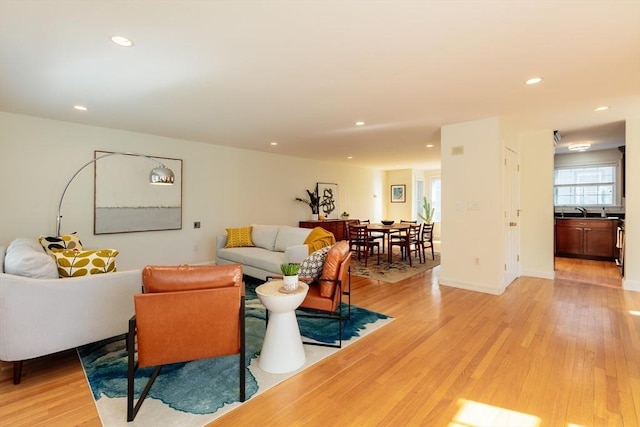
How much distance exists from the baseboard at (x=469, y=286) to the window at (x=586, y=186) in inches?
173

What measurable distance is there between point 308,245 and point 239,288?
247cm

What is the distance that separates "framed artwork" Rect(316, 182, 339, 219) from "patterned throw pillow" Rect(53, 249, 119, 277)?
590 centimetres

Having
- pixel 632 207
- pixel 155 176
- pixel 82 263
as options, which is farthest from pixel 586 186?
pixel 82 263

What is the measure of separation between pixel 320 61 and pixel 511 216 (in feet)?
13.2

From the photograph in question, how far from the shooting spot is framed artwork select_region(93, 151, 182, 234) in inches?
192

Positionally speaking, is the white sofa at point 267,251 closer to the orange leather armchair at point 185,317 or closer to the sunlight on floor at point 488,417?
the orange leather armchair at point 185,317

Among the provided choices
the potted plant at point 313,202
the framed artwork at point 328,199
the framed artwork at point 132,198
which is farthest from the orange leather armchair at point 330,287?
the framed artwork at point 328,199

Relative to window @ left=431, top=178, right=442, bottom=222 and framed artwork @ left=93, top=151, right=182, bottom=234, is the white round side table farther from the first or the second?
window @ left=431, top=178, right=442, bottom=222

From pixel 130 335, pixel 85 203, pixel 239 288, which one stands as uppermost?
pixel 85 203

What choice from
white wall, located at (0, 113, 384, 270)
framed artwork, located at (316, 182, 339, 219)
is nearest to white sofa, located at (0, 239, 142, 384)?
white wall, located at (0, 113, 384, 270)

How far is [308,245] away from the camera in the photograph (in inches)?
176

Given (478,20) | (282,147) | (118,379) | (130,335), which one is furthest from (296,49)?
(282,147)

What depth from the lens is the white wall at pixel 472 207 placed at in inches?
170

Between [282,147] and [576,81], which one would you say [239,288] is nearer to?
[576,81]
